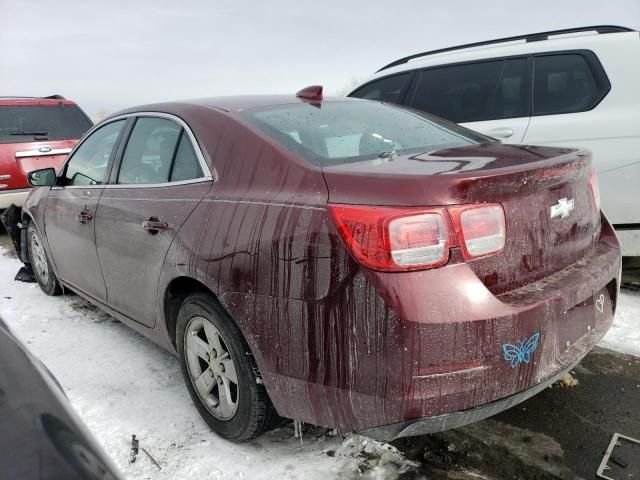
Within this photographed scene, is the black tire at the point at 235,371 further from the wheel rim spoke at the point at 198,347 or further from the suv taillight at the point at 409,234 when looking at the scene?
the suv taillight at the point at 409,234

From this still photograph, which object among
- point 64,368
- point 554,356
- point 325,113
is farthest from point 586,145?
point 64,368

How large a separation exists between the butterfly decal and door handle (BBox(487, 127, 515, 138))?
2623 millimetres

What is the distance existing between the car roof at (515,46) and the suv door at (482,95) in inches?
2.7

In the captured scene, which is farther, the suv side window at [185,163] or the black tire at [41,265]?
the black tire at [41,265]

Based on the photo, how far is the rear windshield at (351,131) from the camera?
85.9 inches

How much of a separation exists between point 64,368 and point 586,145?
369 cm

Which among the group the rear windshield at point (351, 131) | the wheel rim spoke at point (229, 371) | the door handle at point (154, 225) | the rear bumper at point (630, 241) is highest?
the rear windshield at point (351, 131)

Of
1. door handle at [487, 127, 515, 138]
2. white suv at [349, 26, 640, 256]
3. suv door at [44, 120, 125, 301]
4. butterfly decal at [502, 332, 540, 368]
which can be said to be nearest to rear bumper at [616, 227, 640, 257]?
white suv at [349, 26, 640, 256]

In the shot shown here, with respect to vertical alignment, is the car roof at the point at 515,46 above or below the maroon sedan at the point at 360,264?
above

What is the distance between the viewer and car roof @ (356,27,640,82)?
13.0 ft

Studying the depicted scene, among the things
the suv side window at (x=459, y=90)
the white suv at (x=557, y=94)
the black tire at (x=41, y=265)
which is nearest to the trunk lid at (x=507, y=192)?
the white suv at (x=557, y=94)

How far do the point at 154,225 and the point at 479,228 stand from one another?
1.53 metres

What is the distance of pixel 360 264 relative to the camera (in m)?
1.72

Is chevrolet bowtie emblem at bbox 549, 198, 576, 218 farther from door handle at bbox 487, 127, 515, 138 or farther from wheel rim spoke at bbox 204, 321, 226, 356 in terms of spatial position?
door handle at bbox 487, 127, 515, 138
